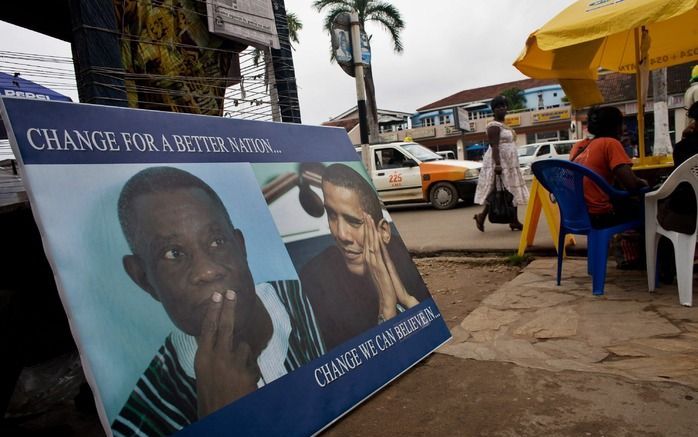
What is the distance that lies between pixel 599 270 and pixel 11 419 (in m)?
3.34

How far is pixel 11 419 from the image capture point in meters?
2.04

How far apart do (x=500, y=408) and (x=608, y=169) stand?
7.32ft

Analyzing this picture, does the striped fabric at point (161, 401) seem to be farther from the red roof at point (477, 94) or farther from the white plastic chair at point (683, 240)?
the red roof at point (477, 94)

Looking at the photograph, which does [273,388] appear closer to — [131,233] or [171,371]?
[171,371]

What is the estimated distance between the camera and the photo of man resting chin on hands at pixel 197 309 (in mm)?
1304

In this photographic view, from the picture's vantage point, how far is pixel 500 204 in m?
5.45

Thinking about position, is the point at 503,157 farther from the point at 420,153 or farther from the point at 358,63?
the point at 420,153

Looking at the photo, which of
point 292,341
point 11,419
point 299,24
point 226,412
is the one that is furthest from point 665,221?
point 299,24

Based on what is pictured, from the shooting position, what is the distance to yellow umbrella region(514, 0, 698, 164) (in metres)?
3.44

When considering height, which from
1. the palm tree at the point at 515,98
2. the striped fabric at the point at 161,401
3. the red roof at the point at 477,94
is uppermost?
the red roof at the point at 477,94

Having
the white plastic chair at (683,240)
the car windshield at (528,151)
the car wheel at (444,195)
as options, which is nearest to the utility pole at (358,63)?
the white plastic chair at (683,240)

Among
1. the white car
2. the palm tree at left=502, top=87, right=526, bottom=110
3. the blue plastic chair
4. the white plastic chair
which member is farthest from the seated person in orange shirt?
the palm tree at left=502, top=87, right=526, bottom=110

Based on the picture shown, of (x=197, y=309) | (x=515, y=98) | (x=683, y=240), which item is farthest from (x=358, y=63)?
(x=515, y=98)

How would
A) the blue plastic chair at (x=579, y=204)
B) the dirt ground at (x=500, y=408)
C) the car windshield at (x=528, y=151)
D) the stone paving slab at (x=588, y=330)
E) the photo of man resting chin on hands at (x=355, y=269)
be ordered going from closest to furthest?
the dirt ground at (x=500, y=408) < the photo of man resting chin on hands at (x=355, y=269) < the stone paving slab at (x=588, y=330) < the blue plastic chair at (x=579, y=204) < the car windshield at (x=528, y=151)
